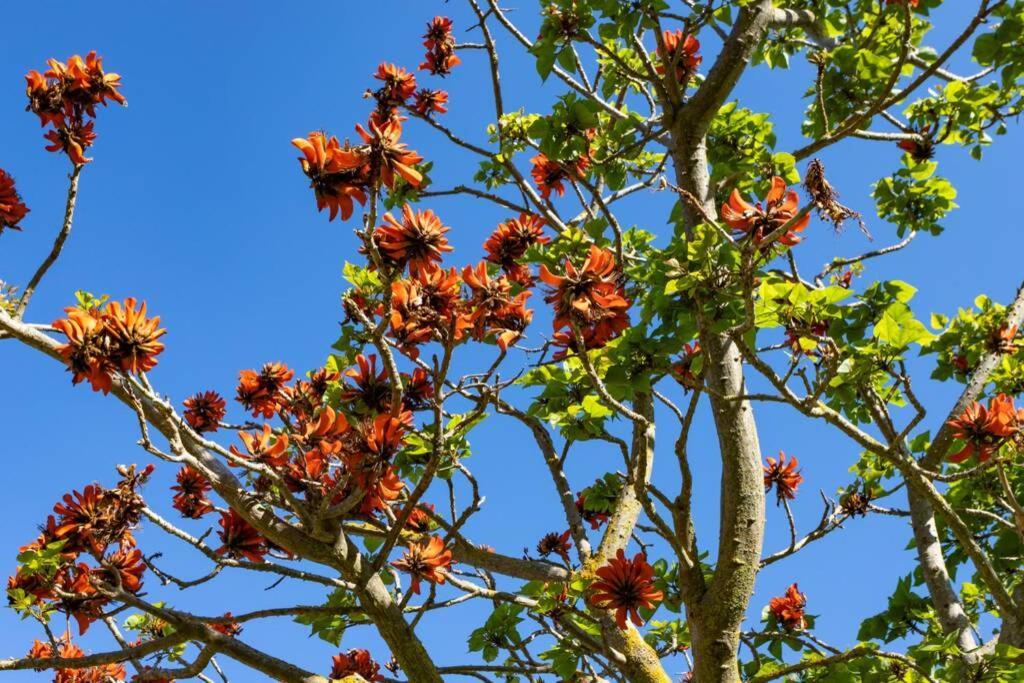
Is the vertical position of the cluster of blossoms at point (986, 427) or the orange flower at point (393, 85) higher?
the orange flower at point (393, 85)

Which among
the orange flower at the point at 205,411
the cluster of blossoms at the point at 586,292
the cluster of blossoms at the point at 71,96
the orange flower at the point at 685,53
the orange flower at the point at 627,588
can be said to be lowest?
the orange flower at the point at 627,588

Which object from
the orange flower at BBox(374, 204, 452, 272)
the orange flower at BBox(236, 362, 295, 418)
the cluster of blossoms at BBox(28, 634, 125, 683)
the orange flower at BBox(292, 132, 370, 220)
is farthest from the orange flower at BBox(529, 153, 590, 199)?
the cluster of blossoms at BBox(28, 634, 125, 683)

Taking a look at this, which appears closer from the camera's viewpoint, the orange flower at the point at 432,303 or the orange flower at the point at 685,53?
the orange flower at the point at 432,303

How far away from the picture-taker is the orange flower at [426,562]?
4.57m

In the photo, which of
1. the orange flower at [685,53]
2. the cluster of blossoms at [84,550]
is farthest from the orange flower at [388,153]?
the orange flower at [685,53]

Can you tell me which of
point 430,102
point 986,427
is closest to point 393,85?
point 430,102

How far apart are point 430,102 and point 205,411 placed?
10.9ft

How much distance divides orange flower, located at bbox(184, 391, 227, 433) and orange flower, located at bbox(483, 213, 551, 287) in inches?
89.9

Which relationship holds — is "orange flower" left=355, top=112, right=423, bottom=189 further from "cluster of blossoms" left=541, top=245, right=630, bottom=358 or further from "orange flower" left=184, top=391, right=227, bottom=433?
"orange flower" left=184, top=391, right=227, bottom=433

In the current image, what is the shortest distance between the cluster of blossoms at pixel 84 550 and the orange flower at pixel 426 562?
1458 mm

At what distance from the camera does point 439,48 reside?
727cm

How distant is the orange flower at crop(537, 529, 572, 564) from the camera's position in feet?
21.4

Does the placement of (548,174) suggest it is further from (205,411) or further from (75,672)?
(75,672)

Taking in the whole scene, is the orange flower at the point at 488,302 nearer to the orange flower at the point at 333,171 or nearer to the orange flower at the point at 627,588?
the orange flower at the point at 333,171
